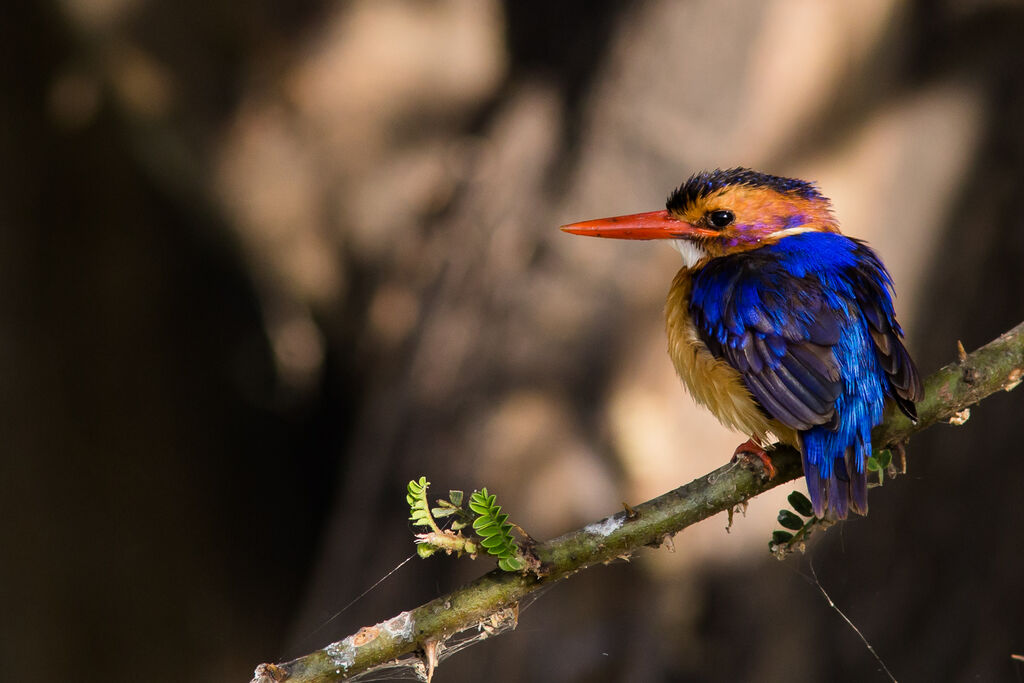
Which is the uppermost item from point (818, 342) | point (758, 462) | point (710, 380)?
point (710, 380)

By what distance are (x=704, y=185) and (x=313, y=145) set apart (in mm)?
→ 1730

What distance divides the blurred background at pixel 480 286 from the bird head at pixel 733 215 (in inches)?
32.4

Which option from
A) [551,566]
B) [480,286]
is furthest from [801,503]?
[480,286]

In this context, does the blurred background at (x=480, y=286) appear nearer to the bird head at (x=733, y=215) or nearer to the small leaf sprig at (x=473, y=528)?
the bird head at (x=733, y=215)

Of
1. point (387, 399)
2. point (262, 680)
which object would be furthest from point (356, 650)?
point (387, 399)

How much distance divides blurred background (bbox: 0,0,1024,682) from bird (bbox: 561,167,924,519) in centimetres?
85

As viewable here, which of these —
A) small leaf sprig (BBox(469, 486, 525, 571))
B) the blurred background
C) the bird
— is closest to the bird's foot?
the bird

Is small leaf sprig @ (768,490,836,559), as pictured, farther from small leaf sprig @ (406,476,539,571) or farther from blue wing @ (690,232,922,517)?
small leaf sprig @ (406,476,539,571)

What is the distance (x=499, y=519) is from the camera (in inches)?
55.4

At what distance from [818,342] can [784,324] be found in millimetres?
74

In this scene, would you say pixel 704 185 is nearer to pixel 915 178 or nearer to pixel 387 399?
pixel 915 178

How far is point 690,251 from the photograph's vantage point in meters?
2.36

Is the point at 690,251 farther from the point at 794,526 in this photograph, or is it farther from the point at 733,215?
the point at 794,526

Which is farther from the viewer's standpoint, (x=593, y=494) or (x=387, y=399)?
(x=387, y=399)
